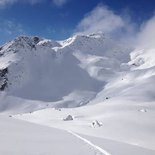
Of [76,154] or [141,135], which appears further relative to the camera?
[141,135]

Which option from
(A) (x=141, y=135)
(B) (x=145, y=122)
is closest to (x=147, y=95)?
(B) (x=145, y=122)

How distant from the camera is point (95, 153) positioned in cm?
1647

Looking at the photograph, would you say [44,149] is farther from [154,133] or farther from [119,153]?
[154,133]

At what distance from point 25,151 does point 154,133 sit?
107 ft

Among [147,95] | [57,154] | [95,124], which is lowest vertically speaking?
[57,154]

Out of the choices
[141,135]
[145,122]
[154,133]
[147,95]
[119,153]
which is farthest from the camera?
[147,95]

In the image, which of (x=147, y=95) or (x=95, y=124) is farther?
(x=147, y=95)

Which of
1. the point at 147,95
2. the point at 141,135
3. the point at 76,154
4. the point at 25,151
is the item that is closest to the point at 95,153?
the point at 76,154

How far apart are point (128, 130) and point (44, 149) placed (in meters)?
31.5

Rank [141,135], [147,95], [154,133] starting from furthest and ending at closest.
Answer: [147,95], [154,133], [141,135]

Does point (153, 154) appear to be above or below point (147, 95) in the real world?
below

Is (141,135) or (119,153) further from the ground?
(141,135)

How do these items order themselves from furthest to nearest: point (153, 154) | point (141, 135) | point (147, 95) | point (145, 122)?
1. point (147, 95)
2. point (145, 122)
3. point (141, 135)
4. point (153, 154)

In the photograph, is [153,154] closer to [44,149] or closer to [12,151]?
[44,149]
